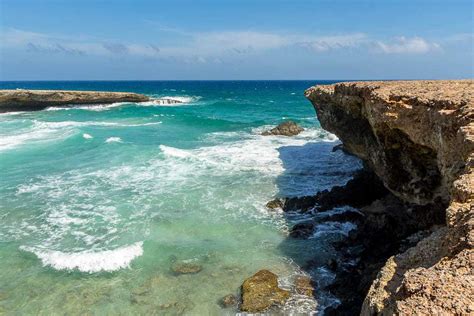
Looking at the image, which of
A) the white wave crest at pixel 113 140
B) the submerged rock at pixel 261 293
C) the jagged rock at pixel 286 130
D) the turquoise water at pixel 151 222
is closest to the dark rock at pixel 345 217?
the turquoise water at pixel 151 222

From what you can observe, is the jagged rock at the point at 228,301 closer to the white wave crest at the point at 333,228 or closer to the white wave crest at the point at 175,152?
the white wave crest at the point at 333,228

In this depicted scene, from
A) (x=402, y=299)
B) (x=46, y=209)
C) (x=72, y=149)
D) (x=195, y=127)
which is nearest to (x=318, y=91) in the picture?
(x=46, y=209)

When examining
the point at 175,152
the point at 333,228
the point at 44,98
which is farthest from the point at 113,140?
the point at 44,98

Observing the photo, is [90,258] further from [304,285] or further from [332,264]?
[332,264]

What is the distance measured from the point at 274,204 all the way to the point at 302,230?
248 cm

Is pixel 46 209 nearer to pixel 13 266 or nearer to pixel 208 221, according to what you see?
pixel 13 266

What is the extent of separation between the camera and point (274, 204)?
1582 cm

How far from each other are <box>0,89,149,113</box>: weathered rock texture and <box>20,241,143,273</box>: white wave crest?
140 feet

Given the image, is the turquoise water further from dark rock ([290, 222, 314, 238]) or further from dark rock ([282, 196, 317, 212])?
dark rock ([282, 196, 317, 212])

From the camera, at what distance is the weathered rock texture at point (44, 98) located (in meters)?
48.2

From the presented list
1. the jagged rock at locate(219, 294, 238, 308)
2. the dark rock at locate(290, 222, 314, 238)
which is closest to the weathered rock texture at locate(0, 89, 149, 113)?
the dark rock at locate(290, 222, 314, 238)

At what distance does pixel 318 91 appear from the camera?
17.4 meters

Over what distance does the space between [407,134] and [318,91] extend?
782 cm

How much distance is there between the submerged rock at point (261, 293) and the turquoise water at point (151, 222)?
13.0 inches
